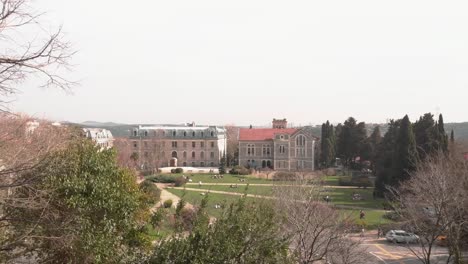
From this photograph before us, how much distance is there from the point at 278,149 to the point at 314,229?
5756cm

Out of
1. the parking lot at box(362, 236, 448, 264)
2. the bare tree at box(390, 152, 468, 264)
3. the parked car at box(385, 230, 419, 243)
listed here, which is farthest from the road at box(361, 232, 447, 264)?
the bare tree at box(390, 152, 468, 264)

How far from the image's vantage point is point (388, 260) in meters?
23.3

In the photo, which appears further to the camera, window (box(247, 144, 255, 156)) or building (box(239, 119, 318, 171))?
window (box(247, 144, 255, 156))

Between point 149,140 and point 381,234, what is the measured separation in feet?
172

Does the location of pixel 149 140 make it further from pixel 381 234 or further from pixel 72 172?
pixel 72 172

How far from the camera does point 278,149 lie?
72.4 meters

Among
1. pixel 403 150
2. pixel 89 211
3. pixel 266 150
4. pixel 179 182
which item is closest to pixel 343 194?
pixel 403 150

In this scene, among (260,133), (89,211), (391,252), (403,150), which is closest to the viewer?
(89,211)

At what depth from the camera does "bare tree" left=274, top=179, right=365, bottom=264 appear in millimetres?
14337

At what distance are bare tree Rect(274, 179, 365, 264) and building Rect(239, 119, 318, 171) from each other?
4744cm

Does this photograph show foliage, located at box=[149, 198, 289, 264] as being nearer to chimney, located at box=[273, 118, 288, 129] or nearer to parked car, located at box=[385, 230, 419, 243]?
parked car, located at box=[385, 230, 419, 243]

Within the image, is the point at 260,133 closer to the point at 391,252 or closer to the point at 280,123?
the point at 280,123

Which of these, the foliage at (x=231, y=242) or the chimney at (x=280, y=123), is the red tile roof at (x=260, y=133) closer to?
the chimney at (x=280, y=123)

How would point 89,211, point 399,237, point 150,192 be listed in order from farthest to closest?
point 150,192
point 399,237
point 89,211
